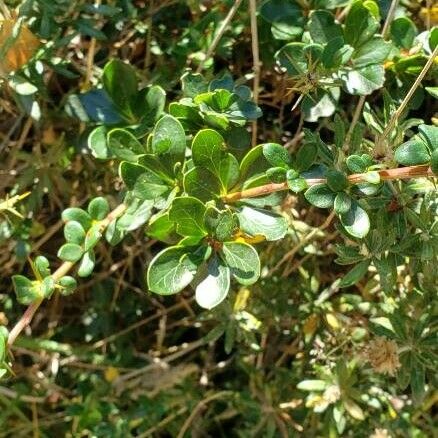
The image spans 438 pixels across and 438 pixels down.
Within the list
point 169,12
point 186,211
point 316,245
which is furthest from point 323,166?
point 169,12

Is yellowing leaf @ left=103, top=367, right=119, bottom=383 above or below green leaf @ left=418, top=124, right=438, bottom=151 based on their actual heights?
below

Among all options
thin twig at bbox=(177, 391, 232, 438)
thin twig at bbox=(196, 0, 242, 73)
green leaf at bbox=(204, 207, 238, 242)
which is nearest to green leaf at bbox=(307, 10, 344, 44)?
thin twig at bbox=(196, 0, 242, 73)

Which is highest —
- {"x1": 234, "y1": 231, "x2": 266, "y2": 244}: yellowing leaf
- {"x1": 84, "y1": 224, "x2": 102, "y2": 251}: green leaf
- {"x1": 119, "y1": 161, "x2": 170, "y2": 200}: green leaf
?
{"x1": 119, "y1": 161, "x2": 170, "y2": 200}: green leaf

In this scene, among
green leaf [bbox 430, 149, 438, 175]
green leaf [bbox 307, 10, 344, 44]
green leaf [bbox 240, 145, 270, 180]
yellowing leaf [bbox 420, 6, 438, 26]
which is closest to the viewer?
green leaf [bbox 430, 149, 438, 175]

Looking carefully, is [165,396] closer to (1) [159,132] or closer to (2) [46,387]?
(2) [46,387]

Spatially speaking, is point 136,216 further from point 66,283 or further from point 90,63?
point 90,63

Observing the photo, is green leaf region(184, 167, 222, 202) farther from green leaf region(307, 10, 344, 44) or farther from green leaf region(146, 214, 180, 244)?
green leaf region(307, 10, 344, 44)

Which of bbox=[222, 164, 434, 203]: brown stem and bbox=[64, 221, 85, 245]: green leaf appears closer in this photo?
bbox=[222, 164, 434, 203]: brown stem

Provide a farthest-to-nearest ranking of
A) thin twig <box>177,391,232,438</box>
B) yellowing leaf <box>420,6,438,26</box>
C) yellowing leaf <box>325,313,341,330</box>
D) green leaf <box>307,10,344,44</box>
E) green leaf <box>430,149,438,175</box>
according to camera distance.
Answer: thin twig <box>177,391,232,438</box>, yellowing leaf <box>325,313,341,330</box>, yellowing leaf <box>420,6,438,26</box>, green leaf <box>307,10,344,44</box>, green leaf <box>430,149,438,175</box>
